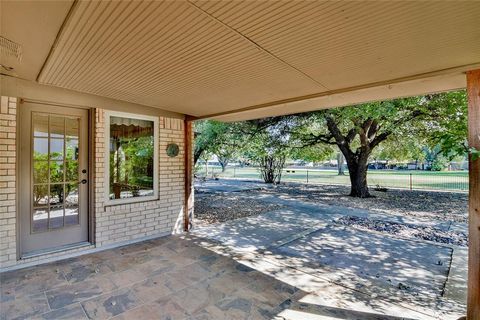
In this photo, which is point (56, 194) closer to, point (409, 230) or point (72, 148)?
point (72, 148)

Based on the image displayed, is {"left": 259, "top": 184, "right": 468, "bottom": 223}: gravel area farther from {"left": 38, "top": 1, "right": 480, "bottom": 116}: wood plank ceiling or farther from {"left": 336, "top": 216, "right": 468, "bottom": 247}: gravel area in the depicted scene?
{"left": 38, "top": 1, "right": 480, "bottom": 116}: wood plank ceiling

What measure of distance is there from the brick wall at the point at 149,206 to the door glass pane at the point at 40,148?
626mm

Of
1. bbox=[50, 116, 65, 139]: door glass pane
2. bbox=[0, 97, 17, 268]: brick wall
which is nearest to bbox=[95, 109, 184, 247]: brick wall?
bbox=[50, 116, 65, 139]: door glass pane

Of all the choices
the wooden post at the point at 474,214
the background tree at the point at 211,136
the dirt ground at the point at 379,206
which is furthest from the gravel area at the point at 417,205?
the wooden post at the point at 474,214

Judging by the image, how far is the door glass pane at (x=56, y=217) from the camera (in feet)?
11.8

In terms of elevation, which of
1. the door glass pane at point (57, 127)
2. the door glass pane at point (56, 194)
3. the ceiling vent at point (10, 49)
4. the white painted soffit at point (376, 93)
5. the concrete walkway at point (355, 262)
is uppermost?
the ceiling vent at point (10, 49)

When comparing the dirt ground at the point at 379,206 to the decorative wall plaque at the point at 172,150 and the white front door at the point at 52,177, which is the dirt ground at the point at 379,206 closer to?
the decorative wall plaque at the point at 172,150

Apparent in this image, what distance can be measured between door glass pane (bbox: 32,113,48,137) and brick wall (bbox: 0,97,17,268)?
0.80 feet

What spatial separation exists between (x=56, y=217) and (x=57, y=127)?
1.30m

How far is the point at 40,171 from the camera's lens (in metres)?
3.53

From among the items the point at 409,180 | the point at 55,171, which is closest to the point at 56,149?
the point at 55,171

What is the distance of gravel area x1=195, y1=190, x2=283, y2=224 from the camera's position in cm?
631

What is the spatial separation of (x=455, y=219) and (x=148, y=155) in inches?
285

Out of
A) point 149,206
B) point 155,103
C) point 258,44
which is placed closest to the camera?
point 258,44
